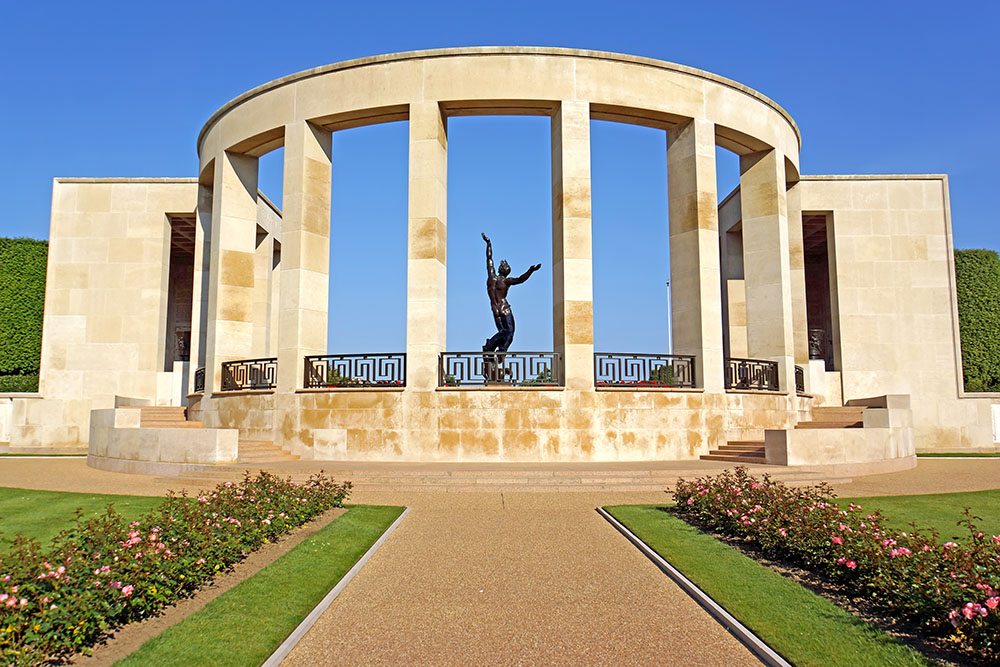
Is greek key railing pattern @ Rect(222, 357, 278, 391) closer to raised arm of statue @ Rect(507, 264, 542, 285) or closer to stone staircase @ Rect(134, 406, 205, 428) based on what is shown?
stone staircase @ Rect(134, 406, 205, 428)

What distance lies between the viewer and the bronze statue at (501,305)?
65.5ft

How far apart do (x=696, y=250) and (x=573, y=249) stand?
4061mm

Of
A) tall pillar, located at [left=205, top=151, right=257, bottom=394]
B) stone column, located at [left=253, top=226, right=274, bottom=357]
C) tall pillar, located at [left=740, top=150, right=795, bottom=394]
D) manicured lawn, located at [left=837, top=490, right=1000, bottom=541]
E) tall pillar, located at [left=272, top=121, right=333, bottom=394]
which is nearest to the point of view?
manicured lawn, located at [left=837, top=490, right=1000, bottom=541]

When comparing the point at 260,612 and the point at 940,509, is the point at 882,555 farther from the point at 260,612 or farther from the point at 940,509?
the point at 260,612

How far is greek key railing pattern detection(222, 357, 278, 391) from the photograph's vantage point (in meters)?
20.9

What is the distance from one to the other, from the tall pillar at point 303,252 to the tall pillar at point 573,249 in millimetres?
7201

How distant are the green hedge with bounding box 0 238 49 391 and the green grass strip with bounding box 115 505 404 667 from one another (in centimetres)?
2692

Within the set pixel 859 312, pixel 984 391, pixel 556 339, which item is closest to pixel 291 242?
pixel 556 339

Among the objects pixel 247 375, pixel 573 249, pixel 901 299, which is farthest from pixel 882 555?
pixel 901 299

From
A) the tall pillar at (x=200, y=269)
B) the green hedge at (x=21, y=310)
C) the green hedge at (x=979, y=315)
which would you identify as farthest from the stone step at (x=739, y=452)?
the green hedge at (x=21, y=310)

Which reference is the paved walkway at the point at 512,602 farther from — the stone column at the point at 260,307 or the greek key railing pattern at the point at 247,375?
the stone column at the point at 260,307

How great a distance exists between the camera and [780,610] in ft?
19.4

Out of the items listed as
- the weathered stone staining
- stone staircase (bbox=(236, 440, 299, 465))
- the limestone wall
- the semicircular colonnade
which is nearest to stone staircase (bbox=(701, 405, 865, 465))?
the weathered stone staining

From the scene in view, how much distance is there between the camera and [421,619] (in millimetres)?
5875
